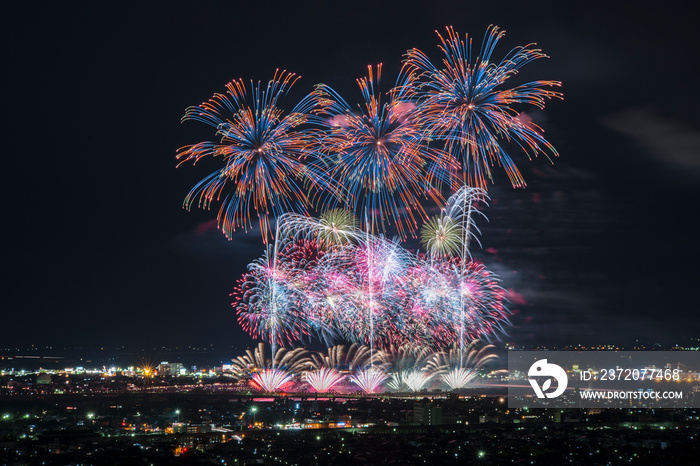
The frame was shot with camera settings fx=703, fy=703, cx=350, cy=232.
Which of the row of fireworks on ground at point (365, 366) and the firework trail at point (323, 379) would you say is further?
the firework trail at point (323, 379)

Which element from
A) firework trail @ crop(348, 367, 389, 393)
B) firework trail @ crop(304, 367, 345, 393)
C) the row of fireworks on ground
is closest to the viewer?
the row of fireworks on ground

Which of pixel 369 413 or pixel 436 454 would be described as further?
pixel 369 413

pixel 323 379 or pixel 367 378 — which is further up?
pixel 367 378

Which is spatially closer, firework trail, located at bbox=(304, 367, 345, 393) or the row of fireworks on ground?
the row of fireworks on ground

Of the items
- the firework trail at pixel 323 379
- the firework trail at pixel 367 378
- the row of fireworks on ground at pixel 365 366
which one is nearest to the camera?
the row of fireworks on ground at pixel 365 366

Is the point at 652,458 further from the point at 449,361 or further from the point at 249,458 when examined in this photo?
the point at 449,361

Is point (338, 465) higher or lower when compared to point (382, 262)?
lower

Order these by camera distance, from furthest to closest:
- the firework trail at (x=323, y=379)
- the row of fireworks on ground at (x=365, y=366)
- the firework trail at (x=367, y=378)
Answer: the firework trail at (x=323, y=379) < the firework trail at (x=367, y=378) < the row of fireworks on ground at (x=365, y=366)

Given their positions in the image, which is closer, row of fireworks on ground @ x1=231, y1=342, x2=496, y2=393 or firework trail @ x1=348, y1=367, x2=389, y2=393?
row of fireworks on ground @ x1=231, y1=342, x2=496, y2=393

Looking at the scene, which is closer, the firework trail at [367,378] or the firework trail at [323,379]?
the firework trail at [367,378]

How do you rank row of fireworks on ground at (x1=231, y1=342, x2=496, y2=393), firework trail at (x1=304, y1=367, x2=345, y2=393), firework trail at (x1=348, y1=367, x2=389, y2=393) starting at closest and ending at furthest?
row of fireworks on ground at (x1=231, y1=342, x2=496, y2=393) → firework trail at (x1=348, y1=367, x2=389, y2=393) → firework trail at (x1=304, y1=367, x2=345, y2=393)

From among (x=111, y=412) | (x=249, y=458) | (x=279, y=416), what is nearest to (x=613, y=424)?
(x=279, y=416)
